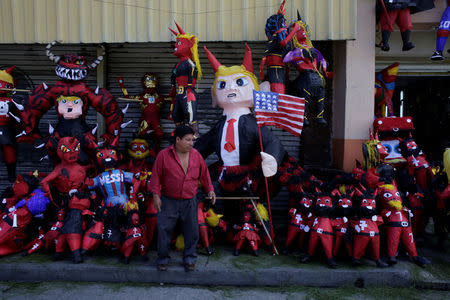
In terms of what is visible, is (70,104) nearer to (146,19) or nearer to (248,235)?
(146,19)

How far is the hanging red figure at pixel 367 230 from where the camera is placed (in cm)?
415

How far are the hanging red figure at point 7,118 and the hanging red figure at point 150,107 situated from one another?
174cm

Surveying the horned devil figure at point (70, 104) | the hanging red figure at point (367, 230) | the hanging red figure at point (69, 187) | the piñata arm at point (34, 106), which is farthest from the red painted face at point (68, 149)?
the hanging red figure at point (367, 230)

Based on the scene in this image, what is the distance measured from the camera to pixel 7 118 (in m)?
5.52

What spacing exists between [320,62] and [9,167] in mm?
5256

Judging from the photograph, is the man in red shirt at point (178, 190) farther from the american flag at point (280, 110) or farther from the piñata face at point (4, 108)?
the piñata face at point (4, 108)

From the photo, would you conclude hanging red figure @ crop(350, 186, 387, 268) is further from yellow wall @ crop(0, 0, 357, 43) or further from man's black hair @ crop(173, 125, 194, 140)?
yellow wall @ crop(0, 0, 357, 43)

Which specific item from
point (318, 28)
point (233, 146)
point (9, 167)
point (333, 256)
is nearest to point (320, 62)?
point (318, 28)

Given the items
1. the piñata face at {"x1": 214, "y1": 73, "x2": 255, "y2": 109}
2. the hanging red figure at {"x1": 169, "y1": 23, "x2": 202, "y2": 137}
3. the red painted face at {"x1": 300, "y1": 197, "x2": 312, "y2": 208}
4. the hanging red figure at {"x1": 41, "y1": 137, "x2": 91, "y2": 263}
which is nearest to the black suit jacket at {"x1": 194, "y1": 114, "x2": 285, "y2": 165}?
Result: the piñata face at {"x1": 214, "y1": 73, "x2": 255, "y2": 109}

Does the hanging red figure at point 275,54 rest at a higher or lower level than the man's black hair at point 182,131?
higher

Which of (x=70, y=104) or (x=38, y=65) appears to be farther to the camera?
(x=38, y=65)

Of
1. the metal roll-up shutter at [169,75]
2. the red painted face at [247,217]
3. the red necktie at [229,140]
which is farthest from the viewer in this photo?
the metal roll-up shutter at [169,75]

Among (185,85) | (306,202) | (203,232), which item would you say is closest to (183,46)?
(185,85)

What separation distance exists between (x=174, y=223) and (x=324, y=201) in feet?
6.18
